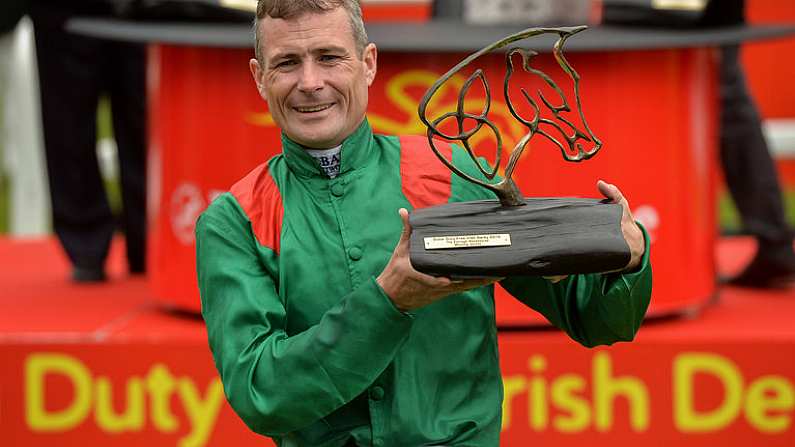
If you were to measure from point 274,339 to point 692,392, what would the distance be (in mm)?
1701

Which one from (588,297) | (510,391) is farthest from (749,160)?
(588,297)

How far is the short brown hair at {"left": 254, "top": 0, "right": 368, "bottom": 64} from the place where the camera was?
1.51 m

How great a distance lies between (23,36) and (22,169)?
2.50 ft

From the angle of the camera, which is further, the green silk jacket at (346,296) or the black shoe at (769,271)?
the black shoe at (769,271)

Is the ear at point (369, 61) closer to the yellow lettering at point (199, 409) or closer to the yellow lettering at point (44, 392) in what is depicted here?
the yellow lettering at point (199, 409)

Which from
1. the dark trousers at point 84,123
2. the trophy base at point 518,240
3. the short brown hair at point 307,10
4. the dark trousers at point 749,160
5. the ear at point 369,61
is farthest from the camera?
the dark trousers at point 84,123

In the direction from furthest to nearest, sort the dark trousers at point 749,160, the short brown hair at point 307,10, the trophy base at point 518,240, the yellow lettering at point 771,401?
the dark trousers at point 749,160
the yellow lettering at point 771,401
the short brown hair at point 307,10
the trophy base at point 518,240

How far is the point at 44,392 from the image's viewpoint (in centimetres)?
297

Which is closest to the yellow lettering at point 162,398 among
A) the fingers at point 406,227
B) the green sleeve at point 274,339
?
the green sleeve at point 274,339

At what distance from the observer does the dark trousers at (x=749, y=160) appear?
391 cm

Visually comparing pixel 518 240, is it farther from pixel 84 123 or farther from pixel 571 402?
pixel 84 123

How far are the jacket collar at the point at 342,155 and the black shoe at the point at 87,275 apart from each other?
2.60 meters

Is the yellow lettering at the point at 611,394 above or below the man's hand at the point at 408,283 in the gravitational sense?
below

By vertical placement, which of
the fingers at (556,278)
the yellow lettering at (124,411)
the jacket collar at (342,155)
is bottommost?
the yellow lettering at (124,411)
